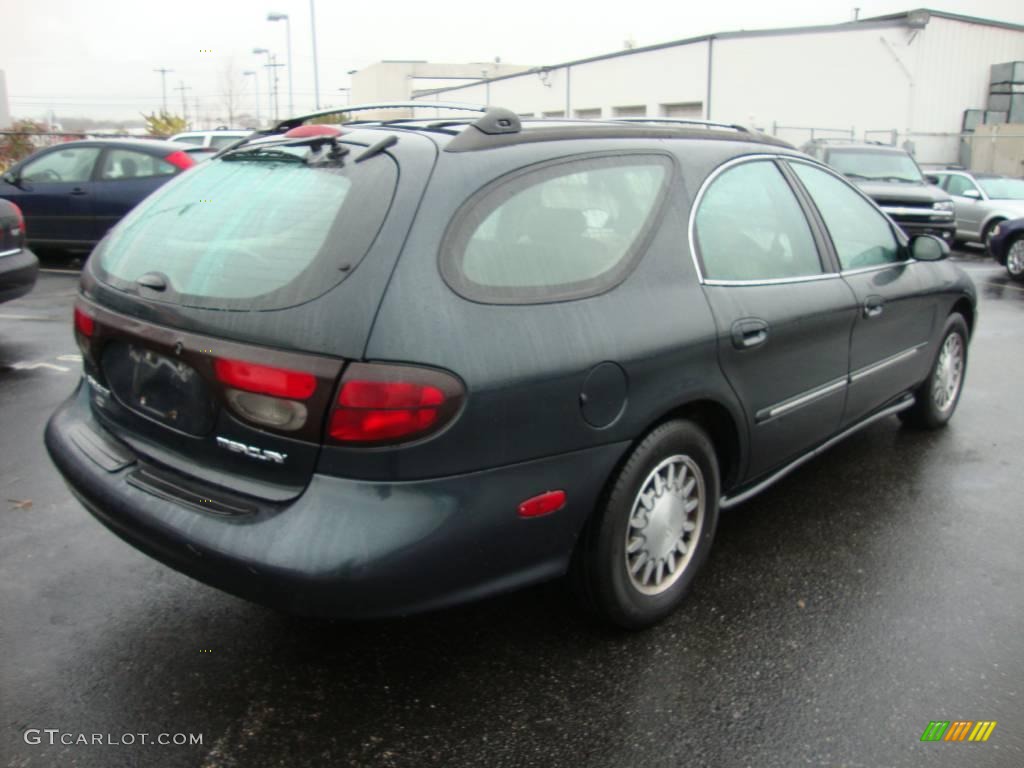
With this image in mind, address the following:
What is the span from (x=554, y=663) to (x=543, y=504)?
25.0 inches

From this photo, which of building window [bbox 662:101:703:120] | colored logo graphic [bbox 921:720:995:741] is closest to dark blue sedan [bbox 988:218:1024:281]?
colored logo graphic [bbox 921:720:995:741]

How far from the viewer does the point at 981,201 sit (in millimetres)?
15477

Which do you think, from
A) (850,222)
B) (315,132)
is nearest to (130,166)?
(315,132)

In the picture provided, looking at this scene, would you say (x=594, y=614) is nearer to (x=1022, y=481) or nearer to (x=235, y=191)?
(x=235, y=191)

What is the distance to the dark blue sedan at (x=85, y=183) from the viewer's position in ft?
35.2

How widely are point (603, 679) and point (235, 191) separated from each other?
1.91 m

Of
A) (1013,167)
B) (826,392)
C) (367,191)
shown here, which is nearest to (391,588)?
(367,191)

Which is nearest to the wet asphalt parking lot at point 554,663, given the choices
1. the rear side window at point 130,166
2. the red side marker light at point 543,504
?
the red side marker light at point 543,504

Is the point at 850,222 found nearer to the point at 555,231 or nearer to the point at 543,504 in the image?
the point at 555,231

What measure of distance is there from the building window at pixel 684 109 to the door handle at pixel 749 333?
29738 mm

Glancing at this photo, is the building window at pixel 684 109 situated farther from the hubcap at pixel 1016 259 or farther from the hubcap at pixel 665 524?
the hubcap at pixel 665 524

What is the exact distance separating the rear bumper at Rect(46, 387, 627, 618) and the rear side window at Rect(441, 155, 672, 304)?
50 centimetres

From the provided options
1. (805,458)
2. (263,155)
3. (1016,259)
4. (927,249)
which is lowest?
(805,458)

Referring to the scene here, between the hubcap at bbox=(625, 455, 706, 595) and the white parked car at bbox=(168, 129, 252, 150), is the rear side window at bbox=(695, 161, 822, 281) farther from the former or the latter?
the white parked car at bbox=(168, 129, 252, 150)
